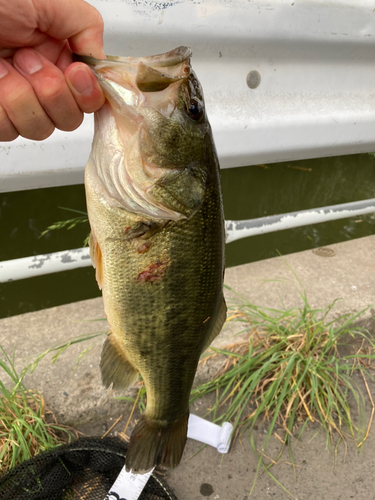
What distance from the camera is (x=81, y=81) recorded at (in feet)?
3.53

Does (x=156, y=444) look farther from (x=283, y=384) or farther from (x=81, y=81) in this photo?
(x=81, y=81)

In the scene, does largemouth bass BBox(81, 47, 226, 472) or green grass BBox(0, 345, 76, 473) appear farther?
green grass BBox(0, 345, 76, 473)

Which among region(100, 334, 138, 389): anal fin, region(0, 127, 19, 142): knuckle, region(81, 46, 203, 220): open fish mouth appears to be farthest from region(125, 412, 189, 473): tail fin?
region(0, 127, 19, 142): knuckle

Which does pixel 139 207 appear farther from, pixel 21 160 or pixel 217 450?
pixel 217 450

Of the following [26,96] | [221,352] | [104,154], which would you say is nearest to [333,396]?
[221,352]

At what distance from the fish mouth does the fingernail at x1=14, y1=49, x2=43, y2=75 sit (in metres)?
0.12

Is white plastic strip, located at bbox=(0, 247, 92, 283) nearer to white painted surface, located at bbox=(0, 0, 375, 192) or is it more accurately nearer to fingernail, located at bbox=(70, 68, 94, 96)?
white painted surface, located at bbox=(0, 0, 375, 192)

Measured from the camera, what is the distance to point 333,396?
8.04 feet

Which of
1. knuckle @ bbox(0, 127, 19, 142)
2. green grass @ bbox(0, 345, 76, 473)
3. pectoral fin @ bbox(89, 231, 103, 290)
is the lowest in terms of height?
green grass @ bbox(0, 345, 76, 473)

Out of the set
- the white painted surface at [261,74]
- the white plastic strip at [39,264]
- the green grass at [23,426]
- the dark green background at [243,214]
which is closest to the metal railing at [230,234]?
the white plastic strip at [39,264]

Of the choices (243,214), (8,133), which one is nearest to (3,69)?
(8,133)

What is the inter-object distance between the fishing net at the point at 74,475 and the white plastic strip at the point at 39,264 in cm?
90

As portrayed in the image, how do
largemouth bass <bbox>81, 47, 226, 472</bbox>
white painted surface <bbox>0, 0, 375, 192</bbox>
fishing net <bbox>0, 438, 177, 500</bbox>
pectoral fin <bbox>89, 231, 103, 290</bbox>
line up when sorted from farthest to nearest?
1. white painted surface <bbox>0, 0, 375, 192</bbox>
2. fishing net <bbox>0, 438, 177, 500</bbox>
3. pectoral fin <bbox>89, 231, 103, 290</bbox>
4. largemouth bass <bbox>81, 47, 226, 472</bbox>

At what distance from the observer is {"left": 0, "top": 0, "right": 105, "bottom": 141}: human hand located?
1.08 m
